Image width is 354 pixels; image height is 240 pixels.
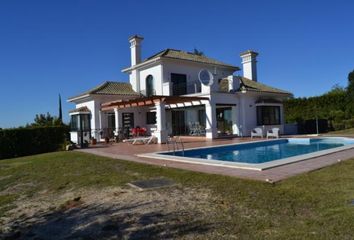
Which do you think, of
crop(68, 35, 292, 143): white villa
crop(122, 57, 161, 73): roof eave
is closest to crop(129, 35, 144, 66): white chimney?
crop(68, 35, 292, 143): white villa

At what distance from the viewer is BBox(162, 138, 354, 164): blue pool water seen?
17.3 metres

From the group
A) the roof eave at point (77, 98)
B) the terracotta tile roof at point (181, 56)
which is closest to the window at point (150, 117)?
the terracotta tile roof at point (181, 56)

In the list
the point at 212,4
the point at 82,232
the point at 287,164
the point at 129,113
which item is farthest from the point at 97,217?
the point at 129,113

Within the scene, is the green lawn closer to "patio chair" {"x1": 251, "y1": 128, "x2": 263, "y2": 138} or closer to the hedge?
the hedge

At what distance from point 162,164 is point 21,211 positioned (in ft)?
18.9

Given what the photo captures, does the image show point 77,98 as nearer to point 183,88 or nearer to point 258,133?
point 183,88

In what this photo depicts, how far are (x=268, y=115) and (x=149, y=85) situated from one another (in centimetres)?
1259

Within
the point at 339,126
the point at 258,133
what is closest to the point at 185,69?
the point at 258,133

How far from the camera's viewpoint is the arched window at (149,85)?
3359 centimetres

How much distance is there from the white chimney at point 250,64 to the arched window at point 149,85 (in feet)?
38.7

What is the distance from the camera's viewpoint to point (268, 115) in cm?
3159

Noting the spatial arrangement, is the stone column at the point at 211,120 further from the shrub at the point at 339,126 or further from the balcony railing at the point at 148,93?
the shrub at the point at 339,126

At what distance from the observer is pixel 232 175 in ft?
33.0

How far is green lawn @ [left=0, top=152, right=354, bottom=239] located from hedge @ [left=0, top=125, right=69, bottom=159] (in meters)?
10.6
